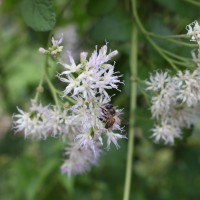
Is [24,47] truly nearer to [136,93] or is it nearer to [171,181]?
[171,181]

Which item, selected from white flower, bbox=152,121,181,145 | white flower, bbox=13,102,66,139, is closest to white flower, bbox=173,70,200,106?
white flower, bbox=152,121,181,145

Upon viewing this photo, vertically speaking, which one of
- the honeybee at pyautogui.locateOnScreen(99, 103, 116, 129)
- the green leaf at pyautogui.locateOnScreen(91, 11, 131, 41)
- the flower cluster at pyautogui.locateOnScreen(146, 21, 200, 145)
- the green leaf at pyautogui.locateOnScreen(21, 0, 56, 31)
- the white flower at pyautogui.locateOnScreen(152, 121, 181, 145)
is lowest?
the honeybee at pyautogui.locateOnScreen(99, 103, 116, 129)

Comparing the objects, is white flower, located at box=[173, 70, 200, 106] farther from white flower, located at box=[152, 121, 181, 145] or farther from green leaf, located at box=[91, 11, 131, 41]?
green leaf, located at box=[91, 11, 131, 41]

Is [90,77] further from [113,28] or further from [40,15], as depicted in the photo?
[113,28]

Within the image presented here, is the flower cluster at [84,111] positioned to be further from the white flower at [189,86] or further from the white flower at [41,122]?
the white flower at [189,86]

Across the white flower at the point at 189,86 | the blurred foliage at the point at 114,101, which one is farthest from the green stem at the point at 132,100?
the white flower at the point at 189,86

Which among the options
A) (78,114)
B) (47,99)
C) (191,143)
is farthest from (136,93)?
(191,143)

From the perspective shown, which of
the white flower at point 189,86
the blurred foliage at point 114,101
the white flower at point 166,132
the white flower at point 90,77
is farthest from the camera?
the blurred foliage at point 114,101

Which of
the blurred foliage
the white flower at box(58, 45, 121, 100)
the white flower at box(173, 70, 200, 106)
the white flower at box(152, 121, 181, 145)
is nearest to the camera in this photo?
the white flower at box(58, 45, 121, 100)
